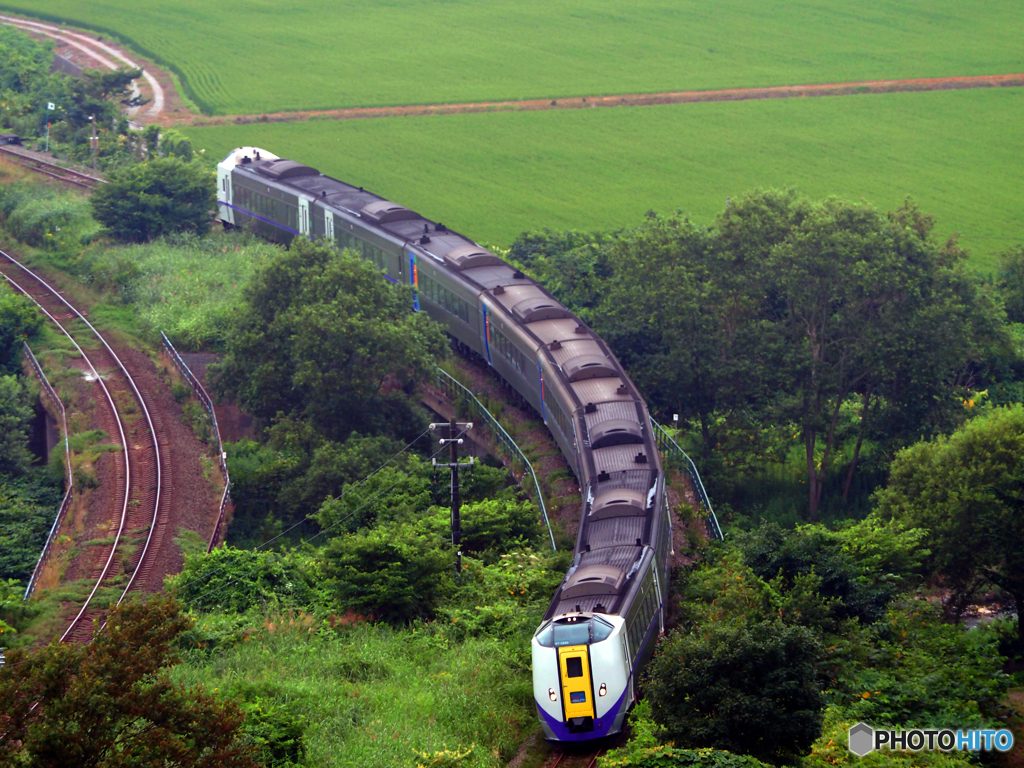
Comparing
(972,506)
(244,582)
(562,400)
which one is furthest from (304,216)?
(972,506)

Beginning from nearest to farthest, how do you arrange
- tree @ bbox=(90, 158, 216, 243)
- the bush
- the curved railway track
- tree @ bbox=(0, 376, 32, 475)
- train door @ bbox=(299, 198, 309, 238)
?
the bush < the curved railway track < tree @ bbox=(0, 376, 32, 475) < train door @ bbox=(299, 198, 309, 238) < tree @ bbox=(90, 158, 216, 243)

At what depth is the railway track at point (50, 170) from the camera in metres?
67.0

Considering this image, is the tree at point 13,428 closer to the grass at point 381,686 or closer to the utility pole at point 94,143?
the grass at point 381,686

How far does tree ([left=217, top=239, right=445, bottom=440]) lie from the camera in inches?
1604

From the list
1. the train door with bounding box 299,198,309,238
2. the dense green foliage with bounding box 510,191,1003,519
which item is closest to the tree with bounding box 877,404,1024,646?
the dense green foliage with bounding box 510,191,1003,519

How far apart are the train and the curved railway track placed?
11382mm

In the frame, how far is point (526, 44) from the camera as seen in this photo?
98.6 metres

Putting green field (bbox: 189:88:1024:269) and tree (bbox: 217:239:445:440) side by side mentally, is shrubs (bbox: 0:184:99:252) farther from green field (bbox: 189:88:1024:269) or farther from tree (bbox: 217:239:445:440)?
tree (bbox: 217:239:445:440)

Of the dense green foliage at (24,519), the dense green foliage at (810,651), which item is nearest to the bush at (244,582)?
the dense green foliage at (24,519)

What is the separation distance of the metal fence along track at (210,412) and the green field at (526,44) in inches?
1647

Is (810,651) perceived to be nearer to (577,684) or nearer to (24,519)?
(577,684)

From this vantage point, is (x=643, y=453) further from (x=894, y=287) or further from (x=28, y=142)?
(x=28, y=142)

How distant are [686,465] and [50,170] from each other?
47166 millimetres

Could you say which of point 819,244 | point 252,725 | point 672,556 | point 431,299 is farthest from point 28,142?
point 252,725
